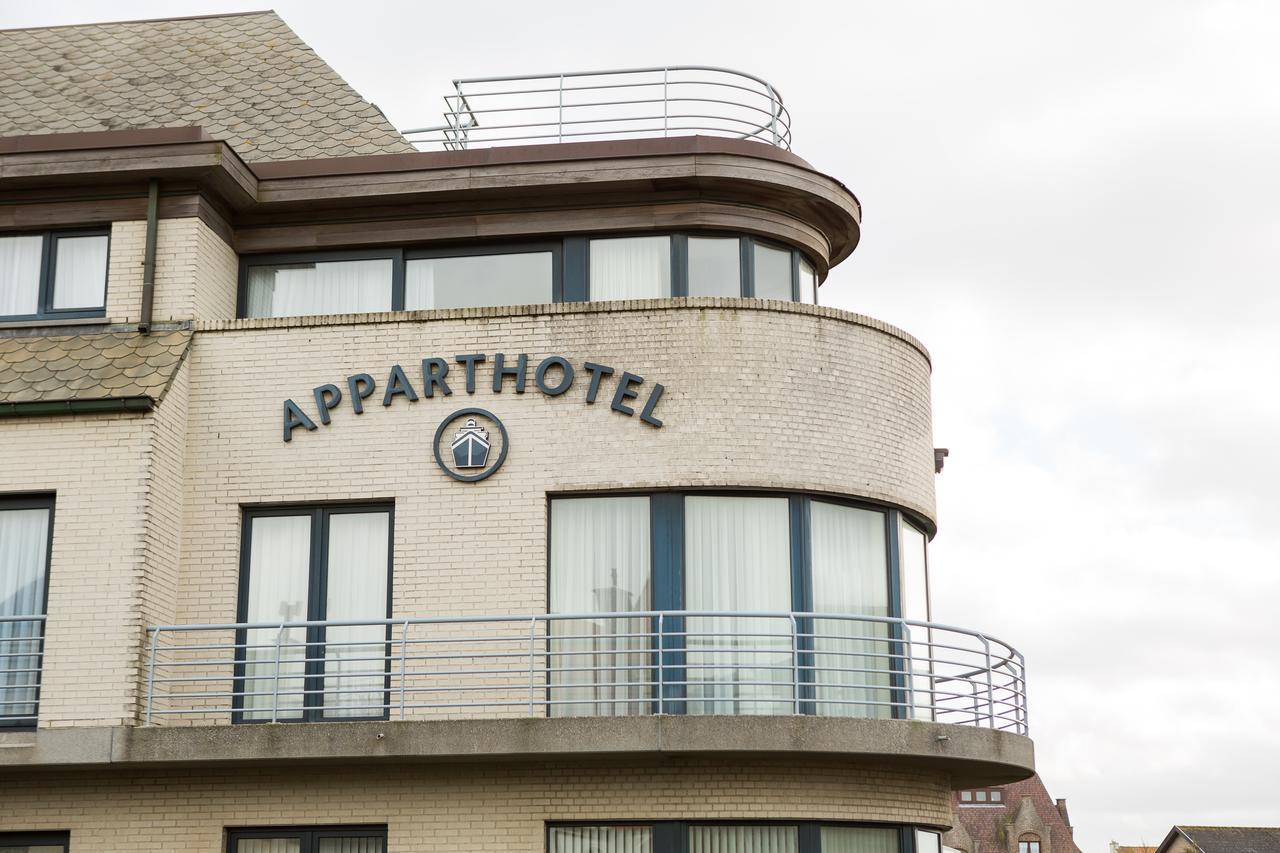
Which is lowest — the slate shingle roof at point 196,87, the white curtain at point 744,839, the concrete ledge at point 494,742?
the white curtain at point 744,839

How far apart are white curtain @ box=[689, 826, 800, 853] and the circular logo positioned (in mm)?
4480

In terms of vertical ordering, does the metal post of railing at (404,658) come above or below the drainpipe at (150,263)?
below

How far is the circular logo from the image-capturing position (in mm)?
18172

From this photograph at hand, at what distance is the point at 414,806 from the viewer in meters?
17.0

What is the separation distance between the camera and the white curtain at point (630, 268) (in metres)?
19.6

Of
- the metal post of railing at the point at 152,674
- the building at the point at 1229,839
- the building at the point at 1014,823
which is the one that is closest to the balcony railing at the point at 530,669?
the metal post of railing at the point at 152,674

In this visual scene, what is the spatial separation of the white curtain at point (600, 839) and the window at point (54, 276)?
26.8 ft

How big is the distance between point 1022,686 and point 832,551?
8.86ft

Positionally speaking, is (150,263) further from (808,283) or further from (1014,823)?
(1014,823)

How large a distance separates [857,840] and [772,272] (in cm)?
685

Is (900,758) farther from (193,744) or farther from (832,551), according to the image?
(193,744)

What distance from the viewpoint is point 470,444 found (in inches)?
717

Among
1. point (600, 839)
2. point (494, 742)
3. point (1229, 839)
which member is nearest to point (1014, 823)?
point (1229, 839)

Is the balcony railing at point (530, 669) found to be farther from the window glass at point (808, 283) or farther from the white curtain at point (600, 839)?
the window glass at point (808, 283)
